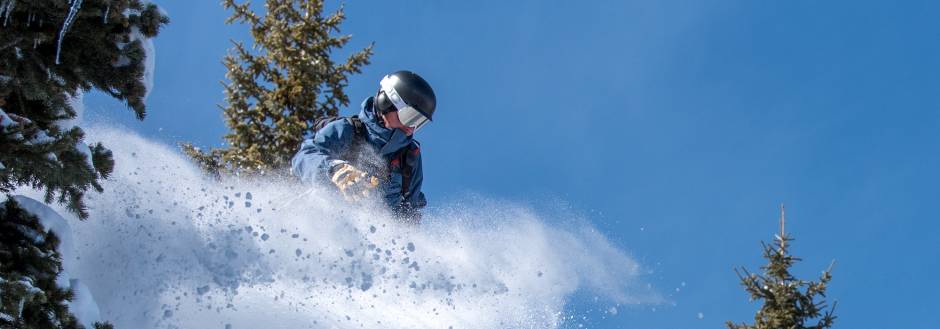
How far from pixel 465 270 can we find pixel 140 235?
127 inches

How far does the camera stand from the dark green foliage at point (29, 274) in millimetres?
3908

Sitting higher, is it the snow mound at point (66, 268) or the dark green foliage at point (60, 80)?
the dark green foliage at point (60, 80)

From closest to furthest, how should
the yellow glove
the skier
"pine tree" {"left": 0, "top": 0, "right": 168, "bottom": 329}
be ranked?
1. "pine tree" {"left": 0, "top": 0, "right": 168, "bottom": 329}
2. the yellow glove
3. the skier

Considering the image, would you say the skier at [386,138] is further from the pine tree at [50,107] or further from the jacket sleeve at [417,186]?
the pine tree at [50,107]

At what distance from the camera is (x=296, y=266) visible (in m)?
7.57

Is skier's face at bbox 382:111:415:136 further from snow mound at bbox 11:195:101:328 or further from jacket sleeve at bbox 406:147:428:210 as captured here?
snow mound at bbox 11:195:101:328

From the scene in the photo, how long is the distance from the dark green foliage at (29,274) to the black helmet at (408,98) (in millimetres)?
4299

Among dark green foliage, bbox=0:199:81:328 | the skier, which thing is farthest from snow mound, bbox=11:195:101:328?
the skier

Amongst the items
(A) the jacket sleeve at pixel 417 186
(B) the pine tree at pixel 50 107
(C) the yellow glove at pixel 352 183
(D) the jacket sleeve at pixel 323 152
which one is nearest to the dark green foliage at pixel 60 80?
(B) the pine tree at pixel 50 107

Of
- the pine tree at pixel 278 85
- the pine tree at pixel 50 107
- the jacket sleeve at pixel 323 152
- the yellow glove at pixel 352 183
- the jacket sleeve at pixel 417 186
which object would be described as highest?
the pine tree at pixel 278 85

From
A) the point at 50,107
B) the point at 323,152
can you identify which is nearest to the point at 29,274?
the point at 50,107

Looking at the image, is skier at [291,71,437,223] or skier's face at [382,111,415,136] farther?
skier's face at [382,111,415,136]

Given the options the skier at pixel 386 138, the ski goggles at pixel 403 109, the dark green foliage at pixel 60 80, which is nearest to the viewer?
the dark green foliage at pixel 60 80

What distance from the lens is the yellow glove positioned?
24.4 feet
